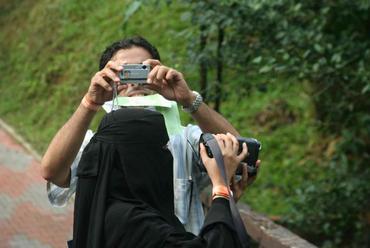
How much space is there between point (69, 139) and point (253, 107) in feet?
20.3

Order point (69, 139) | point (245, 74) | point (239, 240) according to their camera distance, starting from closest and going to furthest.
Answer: point (239, 240), point (69, 139), point (245, 74)

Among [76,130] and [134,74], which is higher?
[134,74]

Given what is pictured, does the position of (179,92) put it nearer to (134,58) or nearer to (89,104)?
(134,58)

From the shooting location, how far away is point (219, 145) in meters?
2.00

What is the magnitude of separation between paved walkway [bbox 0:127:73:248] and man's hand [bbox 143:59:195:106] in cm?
352

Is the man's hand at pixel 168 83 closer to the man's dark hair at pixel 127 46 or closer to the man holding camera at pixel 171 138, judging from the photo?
the man holding camera at pixel 171 138

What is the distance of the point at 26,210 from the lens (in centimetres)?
623

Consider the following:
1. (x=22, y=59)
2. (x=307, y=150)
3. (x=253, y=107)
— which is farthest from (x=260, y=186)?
(x=22, y=59)

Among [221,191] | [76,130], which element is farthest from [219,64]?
[221,191]

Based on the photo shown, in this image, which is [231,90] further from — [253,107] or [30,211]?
[253,107]

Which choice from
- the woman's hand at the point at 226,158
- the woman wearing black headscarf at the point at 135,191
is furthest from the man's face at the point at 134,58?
the woman's hand at the point at 226,158

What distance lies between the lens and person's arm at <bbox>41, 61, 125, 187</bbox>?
6.97ft

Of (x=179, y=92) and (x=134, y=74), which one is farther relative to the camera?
(x=179, y=92)

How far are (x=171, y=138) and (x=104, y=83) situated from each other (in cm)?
37
